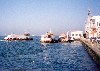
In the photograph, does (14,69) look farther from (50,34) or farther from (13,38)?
(13,38)

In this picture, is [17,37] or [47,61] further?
[17,37]

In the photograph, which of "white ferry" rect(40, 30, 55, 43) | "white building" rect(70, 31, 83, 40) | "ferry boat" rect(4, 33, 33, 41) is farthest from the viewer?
"ferry boat" rect(4, 33, 33, 41)

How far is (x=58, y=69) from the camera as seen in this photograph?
33.1 meters

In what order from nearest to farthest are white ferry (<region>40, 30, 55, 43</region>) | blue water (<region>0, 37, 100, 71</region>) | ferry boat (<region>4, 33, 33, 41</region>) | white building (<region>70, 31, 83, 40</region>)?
blue water (<region>0, 37, 100, 71</region>), white ferry (<region>40, 30, 55, 43</region>), white building (<region>70, 31, 83, 40</region>), ferry boat (<region>4, 33, 33, 41</region>)

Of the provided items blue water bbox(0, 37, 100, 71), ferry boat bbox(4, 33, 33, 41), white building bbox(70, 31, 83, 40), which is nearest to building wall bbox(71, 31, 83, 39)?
white building bbox(70, 31, 83, 40)

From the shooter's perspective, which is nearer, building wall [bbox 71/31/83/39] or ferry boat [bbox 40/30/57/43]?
ferry boat [bbox 40/30/57/43]

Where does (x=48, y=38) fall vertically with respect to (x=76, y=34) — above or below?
below

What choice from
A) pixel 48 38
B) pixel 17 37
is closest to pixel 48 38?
pixel 48 38

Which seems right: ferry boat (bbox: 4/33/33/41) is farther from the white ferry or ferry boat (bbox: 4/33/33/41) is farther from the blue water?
the blue water

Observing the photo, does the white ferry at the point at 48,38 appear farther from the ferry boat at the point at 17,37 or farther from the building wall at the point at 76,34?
the ferry boat at the point at 17,37

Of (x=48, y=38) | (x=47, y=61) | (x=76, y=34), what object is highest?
(x=76, y=34)

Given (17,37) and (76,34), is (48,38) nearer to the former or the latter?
(76,34)

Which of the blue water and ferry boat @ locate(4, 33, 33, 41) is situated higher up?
ferry boat @ locate(4, 33, 33, 41)

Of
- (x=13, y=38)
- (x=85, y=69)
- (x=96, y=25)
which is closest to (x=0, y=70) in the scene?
(x=85, y=69)
